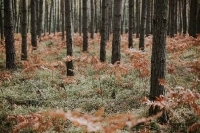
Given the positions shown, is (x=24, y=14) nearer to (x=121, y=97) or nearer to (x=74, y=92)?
(x=74, y=92)

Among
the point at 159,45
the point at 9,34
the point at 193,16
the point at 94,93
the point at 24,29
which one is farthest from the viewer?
the point at 193,16

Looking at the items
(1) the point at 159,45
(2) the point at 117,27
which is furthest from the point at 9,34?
(1) the point at 159,45

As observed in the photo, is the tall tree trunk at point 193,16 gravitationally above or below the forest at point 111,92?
above

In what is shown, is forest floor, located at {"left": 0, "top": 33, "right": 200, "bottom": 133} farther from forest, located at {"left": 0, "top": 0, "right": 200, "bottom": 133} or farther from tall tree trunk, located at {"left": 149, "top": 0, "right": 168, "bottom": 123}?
tall tree trunk, located at {"left": 149, "top": 0, "right": 168, "bottom": 123}

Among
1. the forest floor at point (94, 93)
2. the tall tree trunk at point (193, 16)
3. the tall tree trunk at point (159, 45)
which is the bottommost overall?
the forest floor at point (94, 93)

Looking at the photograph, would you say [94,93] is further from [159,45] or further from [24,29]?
[24,29]

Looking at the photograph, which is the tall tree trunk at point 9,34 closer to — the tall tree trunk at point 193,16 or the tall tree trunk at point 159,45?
the tall tree trunk at point 159,45

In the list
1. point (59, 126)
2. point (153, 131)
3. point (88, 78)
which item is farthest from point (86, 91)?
point (153, 131)

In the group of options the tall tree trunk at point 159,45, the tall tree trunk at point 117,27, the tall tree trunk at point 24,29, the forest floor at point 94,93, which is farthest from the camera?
the tall tree trunk at point 24,29

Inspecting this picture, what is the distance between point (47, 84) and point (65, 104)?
7.60 ft

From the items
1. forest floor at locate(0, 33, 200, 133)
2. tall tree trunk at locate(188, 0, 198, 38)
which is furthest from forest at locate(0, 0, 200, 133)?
tall tree trunk at locate(188, 0, 198, 38)

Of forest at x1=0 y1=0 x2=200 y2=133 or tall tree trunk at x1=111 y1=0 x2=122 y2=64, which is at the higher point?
tall tree trunk at x1=111 y1=0 x2=122 y2=64

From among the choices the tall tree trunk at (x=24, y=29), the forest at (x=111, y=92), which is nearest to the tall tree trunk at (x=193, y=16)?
the forest at (x=111, y=92)

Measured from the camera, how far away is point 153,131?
5238 mm
